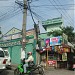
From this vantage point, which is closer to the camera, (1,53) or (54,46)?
(1,53)

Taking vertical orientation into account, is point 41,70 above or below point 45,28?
below

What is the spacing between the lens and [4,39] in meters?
30.1

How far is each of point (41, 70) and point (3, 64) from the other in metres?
2.63

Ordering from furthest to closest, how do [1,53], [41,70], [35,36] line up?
[35,36] < [1,53] < [41,70]

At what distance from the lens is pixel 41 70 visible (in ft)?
49.4

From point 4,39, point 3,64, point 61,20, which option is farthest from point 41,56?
point 61,20

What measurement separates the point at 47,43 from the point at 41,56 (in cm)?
160

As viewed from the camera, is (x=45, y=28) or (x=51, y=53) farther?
(x=45, y=28)

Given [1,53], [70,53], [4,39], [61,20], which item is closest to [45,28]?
[61,20]

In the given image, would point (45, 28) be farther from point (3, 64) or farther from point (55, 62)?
point (3, 64)

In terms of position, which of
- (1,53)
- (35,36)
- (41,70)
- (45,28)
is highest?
(45,28)

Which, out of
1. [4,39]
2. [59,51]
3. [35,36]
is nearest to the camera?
[59,51]

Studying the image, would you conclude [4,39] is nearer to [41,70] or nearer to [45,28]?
[45,28]

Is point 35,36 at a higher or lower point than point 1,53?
higher
